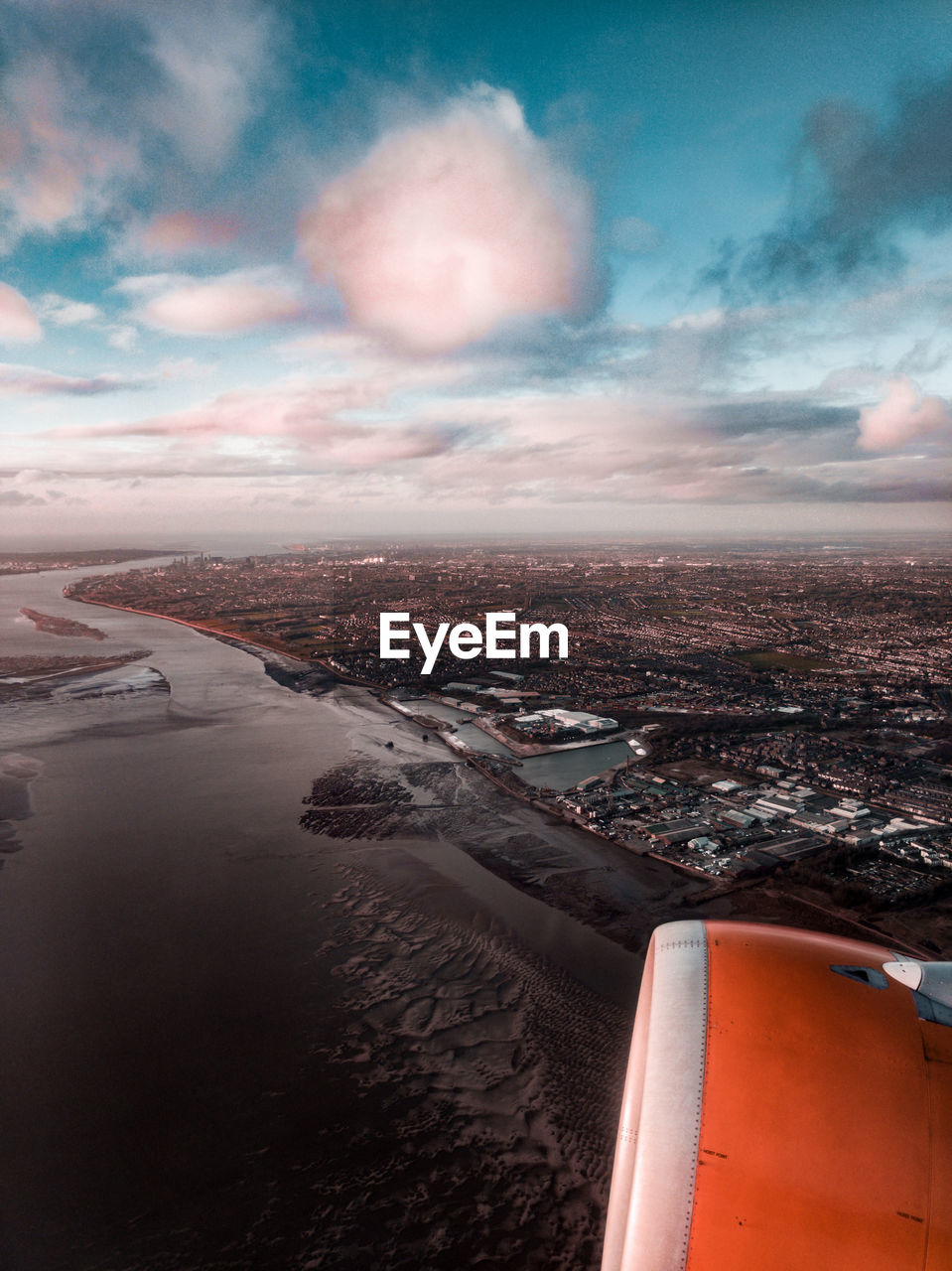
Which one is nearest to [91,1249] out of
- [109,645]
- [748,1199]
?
[748,1199]

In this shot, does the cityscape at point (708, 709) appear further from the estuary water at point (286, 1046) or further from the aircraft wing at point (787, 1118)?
the aircraft wing at point (787, 1118)

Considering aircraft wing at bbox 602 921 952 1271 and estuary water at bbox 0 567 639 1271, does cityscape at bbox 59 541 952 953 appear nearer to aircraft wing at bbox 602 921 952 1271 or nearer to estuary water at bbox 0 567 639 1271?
estuary water at bbox 0 567 639 1271

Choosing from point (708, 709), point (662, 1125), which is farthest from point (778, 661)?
point (662, 1125)

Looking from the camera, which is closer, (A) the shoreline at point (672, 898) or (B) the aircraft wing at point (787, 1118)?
(B) the aircraft wing at point (787, 1118)

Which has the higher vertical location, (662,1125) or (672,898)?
(662,1125)

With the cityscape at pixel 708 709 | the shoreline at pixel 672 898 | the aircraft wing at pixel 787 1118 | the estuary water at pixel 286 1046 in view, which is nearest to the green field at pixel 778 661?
the cityscape at pixel 708 709

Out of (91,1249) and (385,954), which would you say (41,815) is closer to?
(385,954)

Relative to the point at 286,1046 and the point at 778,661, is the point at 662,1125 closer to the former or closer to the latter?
the point at 286,1046
